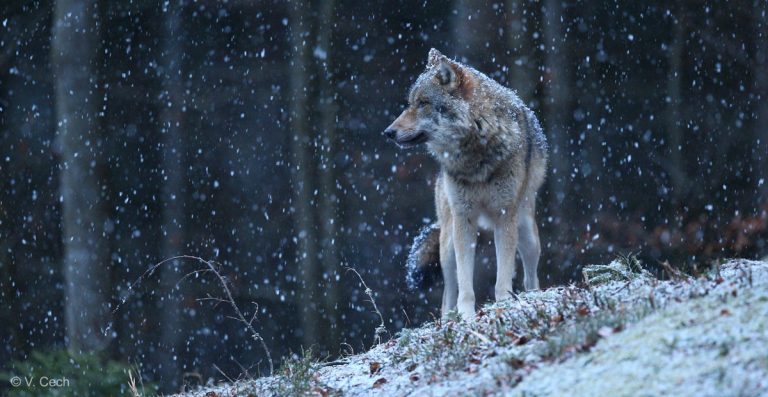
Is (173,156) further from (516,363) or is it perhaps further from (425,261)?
(516,363)

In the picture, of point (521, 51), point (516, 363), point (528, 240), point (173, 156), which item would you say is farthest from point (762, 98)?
point (516, 363)

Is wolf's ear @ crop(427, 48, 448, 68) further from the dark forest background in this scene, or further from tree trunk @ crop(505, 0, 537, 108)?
the dark forest background

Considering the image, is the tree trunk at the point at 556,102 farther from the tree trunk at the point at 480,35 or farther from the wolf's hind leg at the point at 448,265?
the wolf's hind leg at the point at 448,265

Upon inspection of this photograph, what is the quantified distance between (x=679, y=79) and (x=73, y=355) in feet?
27.1

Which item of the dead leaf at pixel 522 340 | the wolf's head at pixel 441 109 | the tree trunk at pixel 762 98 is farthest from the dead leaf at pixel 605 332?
the tree trunk at pixel 762 98

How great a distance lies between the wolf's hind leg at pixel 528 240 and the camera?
7164 mm

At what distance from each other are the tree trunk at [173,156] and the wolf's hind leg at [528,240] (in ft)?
20.0

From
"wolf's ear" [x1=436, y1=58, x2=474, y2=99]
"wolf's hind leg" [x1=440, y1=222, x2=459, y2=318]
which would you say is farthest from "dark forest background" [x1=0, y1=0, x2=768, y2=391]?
"wolf's ear" [x1=436, y1=58, x2=474, y2=99]

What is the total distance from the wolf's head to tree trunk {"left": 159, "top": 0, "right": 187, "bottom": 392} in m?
6.13

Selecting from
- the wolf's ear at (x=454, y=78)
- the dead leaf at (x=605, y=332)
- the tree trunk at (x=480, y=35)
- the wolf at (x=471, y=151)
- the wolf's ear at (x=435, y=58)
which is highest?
the tree trunk at (x=480, y=35)

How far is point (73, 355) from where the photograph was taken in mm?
8164

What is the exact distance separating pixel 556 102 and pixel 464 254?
416 cm

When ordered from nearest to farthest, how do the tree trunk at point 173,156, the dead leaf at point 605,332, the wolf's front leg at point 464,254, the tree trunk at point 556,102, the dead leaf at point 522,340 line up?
1. the dead leaf at point 605,332
2. the dead leaf at point 522,340
3. the wolf's front leg at point 464,254
4. the tree trunk at point 556,102
5. the tree trunk at point 173,156

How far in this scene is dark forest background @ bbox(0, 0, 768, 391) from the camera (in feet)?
35.8
